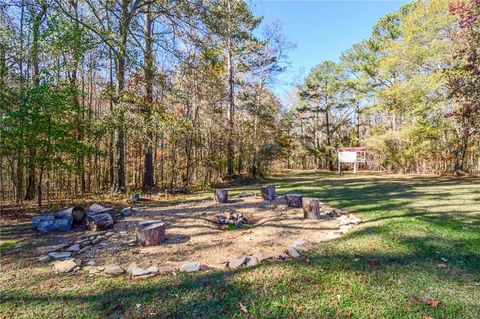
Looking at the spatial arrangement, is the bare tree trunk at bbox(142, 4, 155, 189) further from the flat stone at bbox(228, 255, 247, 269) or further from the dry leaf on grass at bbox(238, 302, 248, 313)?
the dry leaf on grass at bbox(238, 302, 248, 313)

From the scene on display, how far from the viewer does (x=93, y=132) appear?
6.70 meters

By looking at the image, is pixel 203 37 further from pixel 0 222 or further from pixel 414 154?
pixel 414 154

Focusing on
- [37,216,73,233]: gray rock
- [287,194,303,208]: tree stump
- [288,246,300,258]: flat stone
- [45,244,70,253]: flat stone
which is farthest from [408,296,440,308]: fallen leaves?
[37,216,73,233]: gray rock

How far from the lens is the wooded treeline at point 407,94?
7602 mm

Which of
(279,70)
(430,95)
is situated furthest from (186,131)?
(430,95)

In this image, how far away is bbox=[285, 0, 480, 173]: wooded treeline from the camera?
299 inches

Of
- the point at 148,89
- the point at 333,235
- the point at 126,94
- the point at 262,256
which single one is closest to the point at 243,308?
the point at 262,256

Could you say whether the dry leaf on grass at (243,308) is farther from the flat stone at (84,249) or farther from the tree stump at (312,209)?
the tree stump at (312,209)

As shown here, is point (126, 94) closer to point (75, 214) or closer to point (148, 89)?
point (148, 89)

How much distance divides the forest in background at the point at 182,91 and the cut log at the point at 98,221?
72.6 inches

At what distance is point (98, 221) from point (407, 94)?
44.7 ft

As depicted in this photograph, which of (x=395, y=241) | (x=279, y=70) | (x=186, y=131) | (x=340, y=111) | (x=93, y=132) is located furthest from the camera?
(x=340, y=111)

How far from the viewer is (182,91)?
375 inches

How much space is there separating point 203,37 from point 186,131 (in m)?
3.16
